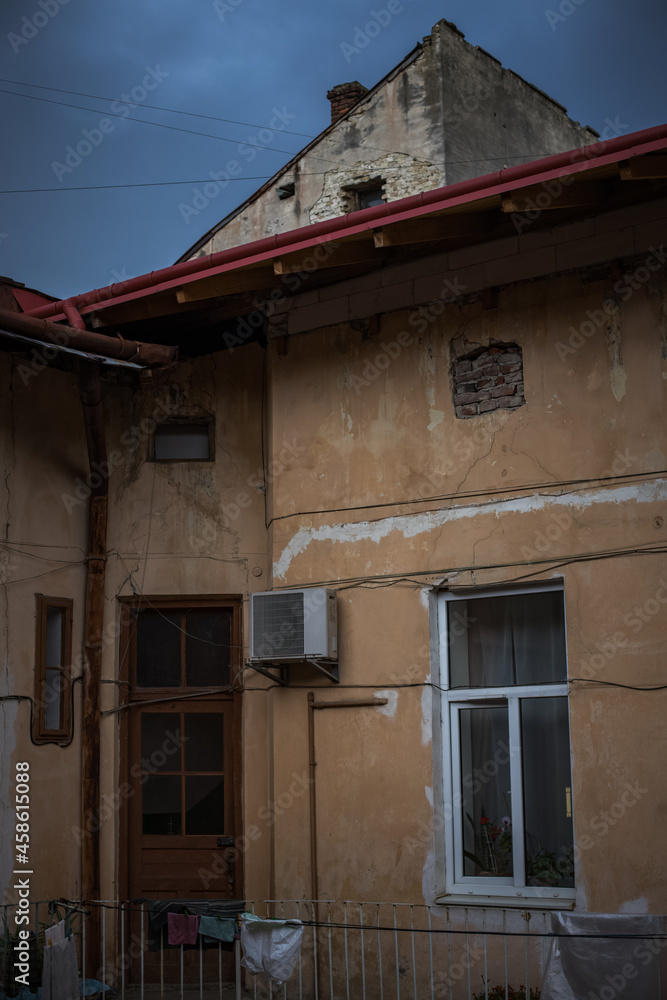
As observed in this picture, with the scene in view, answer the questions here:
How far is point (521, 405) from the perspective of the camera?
6758mm

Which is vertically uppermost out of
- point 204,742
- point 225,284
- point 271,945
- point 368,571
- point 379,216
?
point 379,216

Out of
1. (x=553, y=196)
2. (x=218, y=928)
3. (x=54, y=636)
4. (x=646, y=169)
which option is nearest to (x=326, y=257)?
(x=553, y=196)

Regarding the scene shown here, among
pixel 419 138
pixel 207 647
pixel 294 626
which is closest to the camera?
pixel 294 626

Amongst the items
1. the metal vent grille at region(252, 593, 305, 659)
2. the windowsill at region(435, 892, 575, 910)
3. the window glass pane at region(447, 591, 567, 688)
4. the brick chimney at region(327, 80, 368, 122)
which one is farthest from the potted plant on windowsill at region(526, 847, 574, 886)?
the brick chimney at region(327, 80, 368, 122)

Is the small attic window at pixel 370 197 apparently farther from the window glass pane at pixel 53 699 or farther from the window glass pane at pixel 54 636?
the window glass pane at pixel 53 699

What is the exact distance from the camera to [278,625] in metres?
7.04

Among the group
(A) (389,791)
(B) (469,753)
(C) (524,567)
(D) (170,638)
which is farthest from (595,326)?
(D) (170,638)

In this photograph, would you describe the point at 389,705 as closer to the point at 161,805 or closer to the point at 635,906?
the point at 635,906

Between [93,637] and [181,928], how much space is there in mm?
2297

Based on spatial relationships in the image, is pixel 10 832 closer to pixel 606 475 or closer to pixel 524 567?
pixel 524 567

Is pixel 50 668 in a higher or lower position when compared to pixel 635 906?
higher

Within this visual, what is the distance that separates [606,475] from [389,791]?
2.59 m

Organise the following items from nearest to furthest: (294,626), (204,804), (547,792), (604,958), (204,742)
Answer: (604,958) < (547,792) < (294,626) < (204,804) < (204,742)

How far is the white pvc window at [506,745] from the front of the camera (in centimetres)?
636
